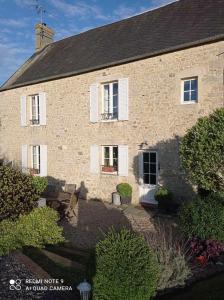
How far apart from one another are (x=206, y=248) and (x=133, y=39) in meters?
8.85

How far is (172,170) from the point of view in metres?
9.98

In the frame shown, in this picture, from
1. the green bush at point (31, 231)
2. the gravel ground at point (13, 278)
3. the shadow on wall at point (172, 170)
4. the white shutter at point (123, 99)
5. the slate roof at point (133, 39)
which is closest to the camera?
the gravel ground at point (13, 278)

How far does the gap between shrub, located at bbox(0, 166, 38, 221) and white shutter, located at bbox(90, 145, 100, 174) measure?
4847 mm

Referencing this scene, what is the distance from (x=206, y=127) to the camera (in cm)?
675

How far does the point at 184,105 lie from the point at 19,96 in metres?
9.04

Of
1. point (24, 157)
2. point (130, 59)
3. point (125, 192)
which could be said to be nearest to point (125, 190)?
point (125, 192)

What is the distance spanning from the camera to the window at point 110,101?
1184 centimetres

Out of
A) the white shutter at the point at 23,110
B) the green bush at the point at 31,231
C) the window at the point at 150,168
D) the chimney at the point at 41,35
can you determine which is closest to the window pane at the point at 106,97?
the window at the point at 150,168

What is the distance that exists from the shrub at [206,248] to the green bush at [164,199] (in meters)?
4.00

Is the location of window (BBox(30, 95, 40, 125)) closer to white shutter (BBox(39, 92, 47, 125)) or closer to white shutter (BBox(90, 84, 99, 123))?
white shutter (BBox(39, 92, 47, 125))

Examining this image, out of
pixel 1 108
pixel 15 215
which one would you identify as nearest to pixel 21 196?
pixel 15 215

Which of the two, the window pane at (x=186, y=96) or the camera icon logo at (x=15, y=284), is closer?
the camera icon logo at (x=15, y=284)

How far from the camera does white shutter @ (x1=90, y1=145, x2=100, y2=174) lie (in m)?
12.1

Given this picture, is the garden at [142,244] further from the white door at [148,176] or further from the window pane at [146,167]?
the window pane at [146,167]
